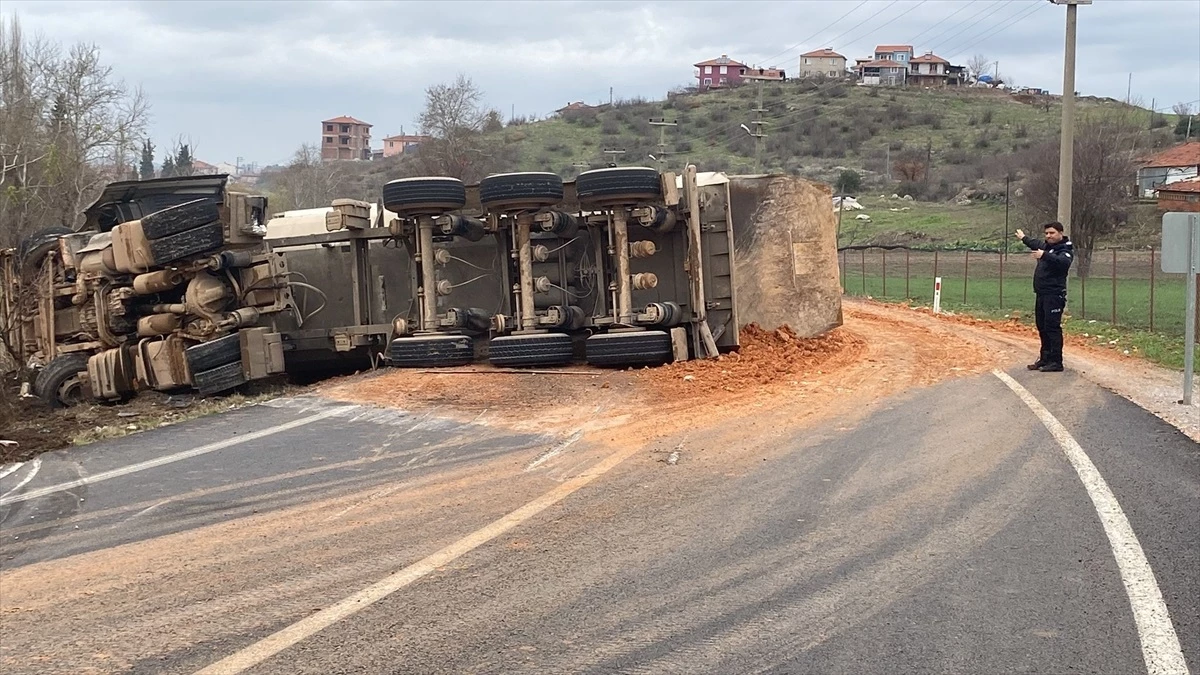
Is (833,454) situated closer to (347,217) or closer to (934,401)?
(934,401)

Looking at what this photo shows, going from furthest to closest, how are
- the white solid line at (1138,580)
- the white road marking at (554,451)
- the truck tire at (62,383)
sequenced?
the truck tire at (62,383)
the white road marking at (554,451)
the white solid line at (1138,580)

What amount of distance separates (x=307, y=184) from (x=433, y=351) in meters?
57.9

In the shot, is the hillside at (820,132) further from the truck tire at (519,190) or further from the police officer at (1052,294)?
the police officer at (1052,294)

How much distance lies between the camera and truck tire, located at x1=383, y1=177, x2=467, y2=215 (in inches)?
487

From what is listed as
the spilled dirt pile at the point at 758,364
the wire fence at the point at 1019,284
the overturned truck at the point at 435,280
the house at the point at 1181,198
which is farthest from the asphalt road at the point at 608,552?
the house at the point at 1181,198

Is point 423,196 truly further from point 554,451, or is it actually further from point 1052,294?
point 1052,294

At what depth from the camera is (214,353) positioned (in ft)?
40.5

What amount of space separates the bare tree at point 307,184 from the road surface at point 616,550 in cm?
4807

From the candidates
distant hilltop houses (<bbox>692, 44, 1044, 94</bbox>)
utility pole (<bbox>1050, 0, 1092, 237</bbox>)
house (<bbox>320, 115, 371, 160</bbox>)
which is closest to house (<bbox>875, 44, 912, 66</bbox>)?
distant hilltop houses (<bbox>692, 44, 1044, 94</bbox>)

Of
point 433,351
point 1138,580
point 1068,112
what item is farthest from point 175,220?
point 1068,112

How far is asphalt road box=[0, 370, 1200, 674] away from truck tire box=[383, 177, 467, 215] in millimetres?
4234

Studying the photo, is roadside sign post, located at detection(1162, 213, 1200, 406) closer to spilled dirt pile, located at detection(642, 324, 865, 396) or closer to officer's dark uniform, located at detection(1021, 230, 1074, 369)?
officer's dark uniform, located at detection(1021, 230, 1074, 369)

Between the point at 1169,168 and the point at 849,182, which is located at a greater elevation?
the point at 849,182

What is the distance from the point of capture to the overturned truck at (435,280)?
12312mm
